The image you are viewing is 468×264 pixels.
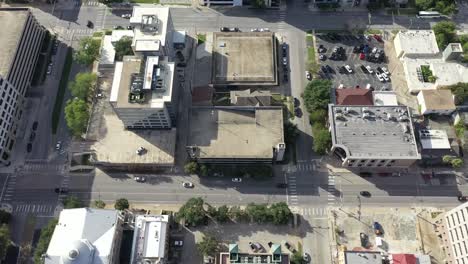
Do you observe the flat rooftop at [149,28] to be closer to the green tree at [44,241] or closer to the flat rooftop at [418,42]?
the green tree at [44,241]

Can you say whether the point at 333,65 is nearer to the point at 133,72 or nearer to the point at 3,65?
the point at 133,72

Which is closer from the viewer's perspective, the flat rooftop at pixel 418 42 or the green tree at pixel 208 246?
the green tree at pixel 208 246

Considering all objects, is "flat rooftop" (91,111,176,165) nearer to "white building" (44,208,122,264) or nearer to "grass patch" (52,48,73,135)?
"grass patch" (52,48,73,135)

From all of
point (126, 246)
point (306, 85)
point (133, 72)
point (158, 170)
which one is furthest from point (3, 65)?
point (306, 85)

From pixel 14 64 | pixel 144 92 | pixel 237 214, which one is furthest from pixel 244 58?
pixel 14 64

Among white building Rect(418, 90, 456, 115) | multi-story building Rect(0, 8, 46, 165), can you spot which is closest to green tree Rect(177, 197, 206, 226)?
multi-story building Rect(0, 8, 46, 165)

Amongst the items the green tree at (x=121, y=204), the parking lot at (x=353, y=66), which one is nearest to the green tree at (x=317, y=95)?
the parking lot at (x=353, y=66)

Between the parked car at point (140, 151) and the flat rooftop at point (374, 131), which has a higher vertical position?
the flat rooftop at point (374, 131)
